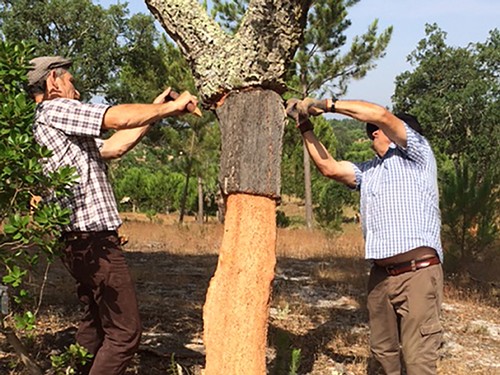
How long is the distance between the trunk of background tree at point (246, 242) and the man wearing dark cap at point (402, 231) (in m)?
0.37

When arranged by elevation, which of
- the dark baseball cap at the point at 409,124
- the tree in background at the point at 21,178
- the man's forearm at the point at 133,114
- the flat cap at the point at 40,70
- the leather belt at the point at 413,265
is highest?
the flat cap at the point at 40,70

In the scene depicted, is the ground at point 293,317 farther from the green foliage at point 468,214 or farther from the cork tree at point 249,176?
the green foliage at point 468,214

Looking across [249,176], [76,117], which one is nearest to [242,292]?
[249,176]

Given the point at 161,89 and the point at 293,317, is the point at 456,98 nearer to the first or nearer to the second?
the point at 161,89

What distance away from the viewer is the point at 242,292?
9.98 ft

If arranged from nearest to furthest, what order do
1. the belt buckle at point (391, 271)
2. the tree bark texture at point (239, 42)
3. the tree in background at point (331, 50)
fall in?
the tree bark texture at point (239, 42) < the belt buckle at point (391, 271) < the tree in background at point (331, 50)

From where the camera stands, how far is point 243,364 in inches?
121

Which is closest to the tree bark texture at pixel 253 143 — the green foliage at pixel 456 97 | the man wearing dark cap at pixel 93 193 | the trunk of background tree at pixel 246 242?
the trunk of background tree at pixel 246 242

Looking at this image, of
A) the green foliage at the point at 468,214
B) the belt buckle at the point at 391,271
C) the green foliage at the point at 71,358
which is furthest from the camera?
the green foliage at the point at 468,214

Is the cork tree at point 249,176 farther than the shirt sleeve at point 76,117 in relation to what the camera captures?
Yes

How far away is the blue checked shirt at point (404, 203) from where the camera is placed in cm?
334

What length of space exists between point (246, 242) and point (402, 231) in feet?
2.82

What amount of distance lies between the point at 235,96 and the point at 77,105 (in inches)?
29.5

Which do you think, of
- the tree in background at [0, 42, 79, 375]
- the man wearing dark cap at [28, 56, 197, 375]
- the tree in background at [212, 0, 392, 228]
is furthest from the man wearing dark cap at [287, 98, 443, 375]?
the tree in background at [212, 0, 392, 228]
